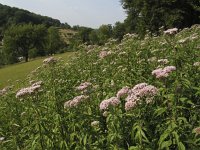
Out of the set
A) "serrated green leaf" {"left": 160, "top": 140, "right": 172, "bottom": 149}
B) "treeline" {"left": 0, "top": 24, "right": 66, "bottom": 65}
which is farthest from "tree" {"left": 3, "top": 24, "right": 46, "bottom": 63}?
"serrated green leaf" {"left": 160, "top": 140, "right": 172, "bottom": 149}

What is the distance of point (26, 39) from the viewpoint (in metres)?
129

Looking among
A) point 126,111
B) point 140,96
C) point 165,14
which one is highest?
point 165,14

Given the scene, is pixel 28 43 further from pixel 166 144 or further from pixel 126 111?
pixel 166 144

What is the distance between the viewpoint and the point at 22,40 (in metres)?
128

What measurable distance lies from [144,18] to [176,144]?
48.9m

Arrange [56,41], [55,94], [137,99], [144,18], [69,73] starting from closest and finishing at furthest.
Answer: [137,99]
[55,94]
[69,73]
[144,18]
[56,41]

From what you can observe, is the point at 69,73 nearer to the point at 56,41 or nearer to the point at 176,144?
the point at 176,144

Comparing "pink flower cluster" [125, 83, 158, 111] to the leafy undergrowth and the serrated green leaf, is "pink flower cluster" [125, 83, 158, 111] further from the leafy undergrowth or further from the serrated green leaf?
the serrated green leaf

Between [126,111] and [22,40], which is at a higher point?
[22,40]

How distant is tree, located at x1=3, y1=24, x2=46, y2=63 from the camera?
407ft

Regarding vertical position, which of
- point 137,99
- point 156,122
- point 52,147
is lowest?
point 52,147

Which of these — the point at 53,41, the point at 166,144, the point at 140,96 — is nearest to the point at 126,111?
the point at 140,96

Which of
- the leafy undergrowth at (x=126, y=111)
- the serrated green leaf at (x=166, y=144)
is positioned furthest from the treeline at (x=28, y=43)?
the serrated green leaf at (x=166, y=144)

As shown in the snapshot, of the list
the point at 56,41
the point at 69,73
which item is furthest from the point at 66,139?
the point at 56,41
